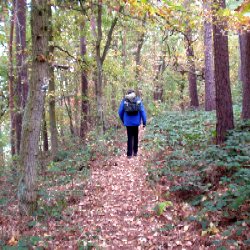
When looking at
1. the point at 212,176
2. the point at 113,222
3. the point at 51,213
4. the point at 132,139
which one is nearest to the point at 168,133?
the point at 132,139

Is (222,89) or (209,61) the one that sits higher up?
(209,61)

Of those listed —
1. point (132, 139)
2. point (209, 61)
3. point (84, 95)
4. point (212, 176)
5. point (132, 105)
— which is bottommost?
point (212, 176)

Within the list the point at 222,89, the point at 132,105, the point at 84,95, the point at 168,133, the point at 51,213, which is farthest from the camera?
the point at 84,95

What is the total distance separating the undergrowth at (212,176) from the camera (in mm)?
4906

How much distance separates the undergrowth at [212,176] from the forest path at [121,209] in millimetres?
565

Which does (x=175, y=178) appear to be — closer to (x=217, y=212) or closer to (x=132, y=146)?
(x=217, y=212)

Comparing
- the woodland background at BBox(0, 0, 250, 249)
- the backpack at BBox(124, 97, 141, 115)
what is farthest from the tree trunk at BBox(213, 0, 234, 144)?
the backpack at BBox(124, 97, 141, 115)

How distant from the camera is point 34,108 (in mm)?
5449

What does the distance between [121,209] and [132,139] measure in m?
3.54

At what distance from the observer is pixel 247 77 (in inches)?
365

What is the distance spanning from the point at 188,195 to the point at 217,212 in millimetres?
1160

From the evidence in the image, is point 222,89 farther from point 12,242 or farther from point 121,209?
point 12,242

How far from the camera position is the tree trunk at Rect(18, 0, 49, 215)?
527cm

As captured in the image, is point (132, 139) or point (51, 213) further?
point (132, 139)
